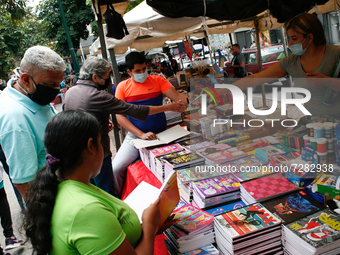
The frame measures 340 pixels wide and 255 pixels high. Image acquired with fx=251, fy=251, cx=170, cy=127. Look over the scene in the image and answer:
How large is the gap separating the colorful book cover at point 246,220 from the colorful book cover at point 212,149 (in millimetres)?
898

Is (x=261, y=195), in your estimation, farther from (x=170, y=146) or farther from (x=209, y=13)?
(x=209, y=13)

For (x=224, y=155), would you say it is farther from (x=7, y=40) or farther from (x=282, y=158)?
(x=7, y=40)

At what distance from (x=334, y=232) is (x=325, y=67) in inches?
58.9

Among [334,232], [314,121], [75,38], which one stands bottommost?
[334,232]

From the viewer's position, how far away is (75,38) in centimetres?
1555

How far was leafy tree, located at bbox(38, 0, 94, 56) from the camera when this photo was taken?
1477cm

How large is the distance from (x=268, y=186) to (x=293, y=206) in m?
0.26

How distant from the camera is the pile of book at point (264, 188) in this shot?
167 cm

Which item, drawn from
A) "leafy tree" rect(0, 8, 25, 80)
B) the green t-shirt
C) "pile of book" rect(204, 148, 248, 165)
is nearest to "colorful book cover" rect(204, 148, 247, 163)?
"pile of book" rect(204, 148, 248, 165)

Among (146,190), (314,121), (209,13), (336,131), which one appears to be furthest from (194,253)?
(209,13)

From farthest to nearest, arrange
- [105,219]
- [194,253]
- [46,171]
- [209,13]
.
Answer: [209,13], [194,253], [46,171], [105,219]

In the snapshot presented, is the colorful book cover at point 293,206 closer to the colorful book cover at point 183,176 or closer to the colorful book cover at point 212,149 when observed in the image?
the colorful book cover at point 183,176

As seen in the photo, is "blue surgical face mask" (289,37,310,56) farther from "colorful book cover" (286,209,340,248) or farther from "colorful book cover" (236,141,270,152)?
"colorful book cover" (286,209,340,248)

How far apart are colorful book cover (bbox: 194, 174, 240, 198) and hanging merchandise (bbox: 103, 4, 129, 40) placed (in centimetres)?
263
